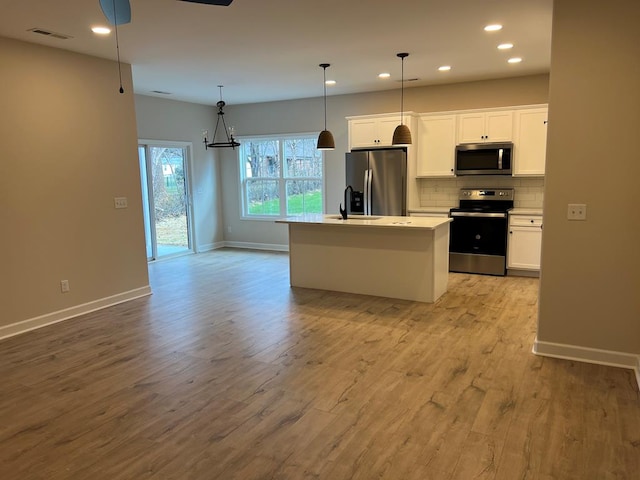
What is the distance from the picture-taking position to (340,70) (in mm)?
5844

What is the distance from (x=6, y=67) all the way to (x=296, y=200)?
202 inches

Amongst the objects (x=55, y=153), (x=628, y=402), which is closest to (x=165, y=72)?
(x=55, y=153)

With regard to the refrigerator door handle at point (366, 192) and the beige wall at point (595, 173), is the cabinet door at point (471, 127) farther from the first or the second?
the beige wall at point (595, 173)

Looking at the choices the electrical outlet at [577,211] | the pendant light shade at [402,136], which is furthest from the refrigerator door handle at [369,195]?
the electrical outlet at [577,211]

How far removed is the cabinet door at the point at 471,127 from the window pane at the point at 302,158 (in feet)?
8.30

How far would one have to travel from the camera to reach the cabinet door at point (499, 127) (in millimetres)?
6305

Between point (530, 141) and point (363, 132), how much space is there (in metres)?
2.36

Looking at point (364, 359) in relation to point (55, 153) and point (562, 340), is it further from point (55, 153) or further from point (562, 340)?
point (55, 153)

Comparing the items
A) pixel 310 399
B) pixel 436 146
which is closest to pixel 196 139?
pixel 436 146

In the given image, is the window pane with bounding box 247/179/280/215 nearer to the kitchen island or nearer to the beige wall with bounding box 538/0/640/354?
the kitchen island

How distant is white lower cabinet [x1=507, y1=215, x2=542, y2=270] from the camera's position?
20.0 ft

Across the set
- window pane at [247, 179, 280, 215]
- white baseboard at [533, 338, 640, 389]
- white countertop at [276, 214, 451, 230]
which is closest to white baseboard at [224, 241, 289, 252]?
window pane at [247, 179, 280, 215]

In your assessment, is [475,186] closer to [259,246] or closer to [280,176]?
[280,176]

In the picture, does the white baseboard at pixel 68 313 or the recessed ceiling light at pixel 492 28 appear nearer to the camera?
the recessed ceiling light at pixel 492 28
